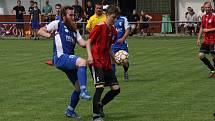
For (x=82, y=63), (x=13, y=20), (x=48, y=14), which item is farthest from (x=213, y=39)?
(x=13, y=20)

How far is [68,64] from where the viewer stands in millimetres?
10086

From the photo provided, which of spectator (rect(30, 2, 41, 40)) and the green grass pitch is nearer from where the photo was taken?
the green grass pitch

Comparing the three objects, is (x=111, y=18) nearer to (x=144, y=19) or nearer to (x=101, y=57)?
(x=101, y=57)

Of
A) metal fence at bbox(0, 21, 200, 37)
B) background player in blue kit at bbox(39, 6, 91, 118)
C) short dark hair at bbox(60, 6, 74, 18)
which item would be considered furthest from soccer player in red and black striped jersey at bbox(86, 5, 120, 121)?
metal fence at bbox(0, 21, 200, 37)

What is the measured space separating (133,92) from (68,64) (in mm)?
3817

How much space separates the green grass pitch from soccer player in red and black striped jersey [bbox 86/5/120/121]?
50 cm

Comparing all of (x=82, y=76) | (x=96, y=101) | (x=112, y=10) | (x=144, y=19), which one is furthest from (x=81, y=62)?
(x=144, y=19)

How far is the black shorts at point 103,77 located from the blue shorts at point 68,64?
0.33 m

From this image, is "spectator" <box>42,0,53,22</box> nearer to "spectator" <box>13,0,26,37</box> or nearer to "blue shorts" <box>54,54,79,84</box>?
"spectator" <box>13,0,26,37</box>

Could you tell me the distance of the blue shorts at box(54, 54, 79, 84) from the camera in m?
10.1

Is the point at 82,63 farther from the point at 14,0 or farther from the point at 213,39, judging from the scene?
the point at 14,0

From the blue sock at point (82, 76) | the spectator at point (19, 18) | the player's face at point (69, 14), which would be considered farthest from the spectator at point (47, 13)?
the blue sock at point (82, 76)

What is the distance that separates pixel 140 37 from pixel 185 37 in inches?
105

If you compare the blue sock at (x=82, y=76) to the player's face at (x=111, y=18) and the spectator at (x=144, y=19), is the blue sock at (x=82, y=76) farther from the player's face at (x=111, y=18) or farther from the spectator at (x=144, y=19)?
the spectator at (x=144, y=19)
